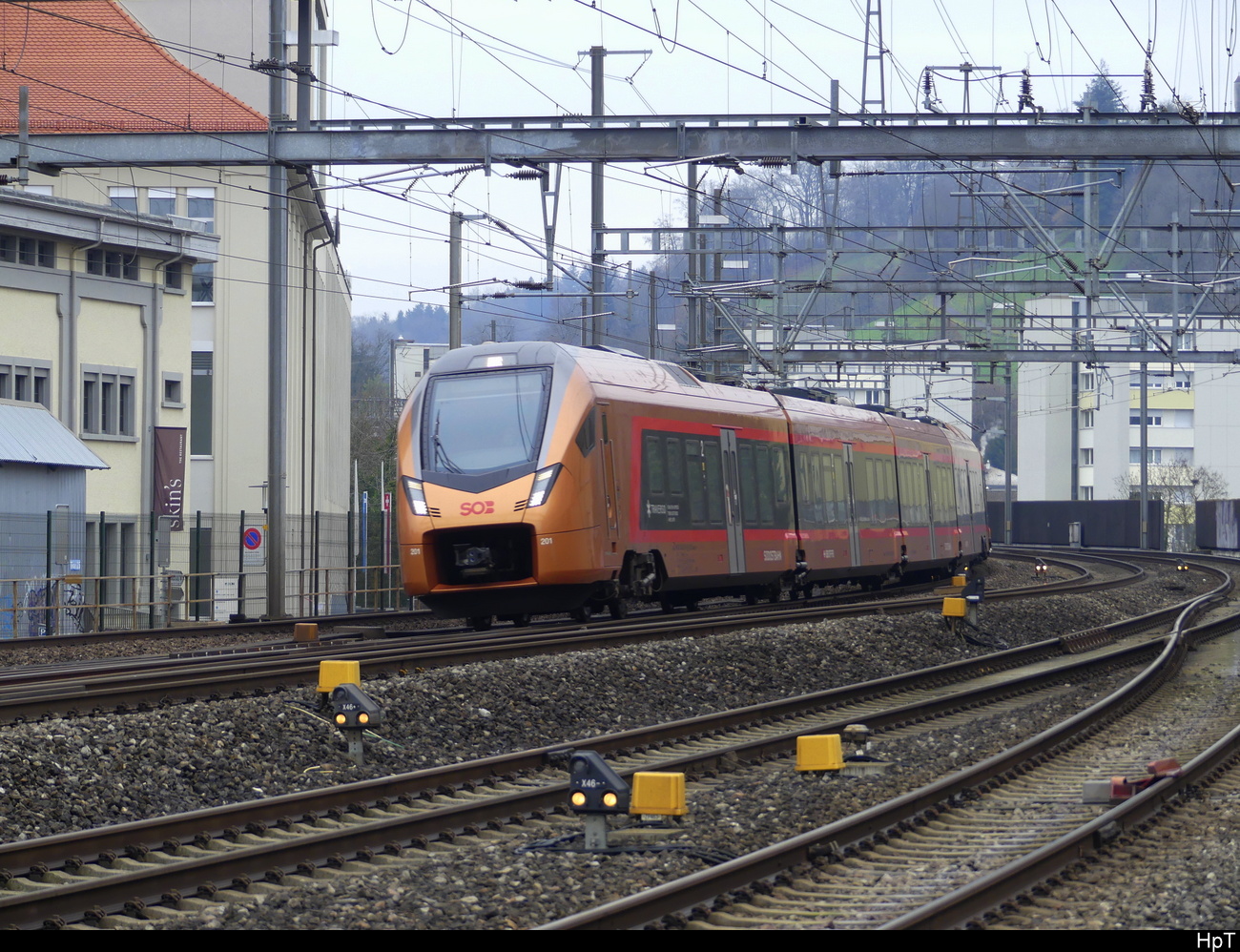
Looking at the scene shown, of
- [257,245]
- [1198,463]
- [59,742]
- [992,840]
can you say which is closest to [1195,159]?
[992,840]

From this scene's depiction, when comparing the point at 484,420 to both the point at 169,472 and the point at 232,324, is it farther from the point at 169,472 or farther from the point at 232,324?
the point at 232,324

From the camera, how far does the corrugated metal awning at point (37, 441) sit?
2952 centimetres

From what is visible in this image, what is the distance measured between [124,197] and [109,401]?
919 cm

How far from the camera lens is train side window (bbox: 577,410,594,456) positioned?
17594mm

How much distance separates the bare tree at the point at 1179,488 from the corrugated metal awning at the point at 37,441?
54.1 meters

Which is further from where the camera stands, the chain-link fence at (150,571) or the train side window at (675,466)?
the chain-link fence at (150,571)

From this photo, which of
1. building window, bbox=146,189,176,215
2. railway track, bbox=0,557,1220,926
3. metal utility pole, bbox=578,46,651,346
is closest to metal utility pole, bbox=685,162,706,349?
metal utility pole, bbox=578,46,651,346

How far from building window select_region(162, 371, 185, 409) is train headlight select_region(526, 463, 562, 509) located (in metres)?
21.7

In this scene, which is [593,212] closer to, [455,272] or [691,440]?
[455,272]

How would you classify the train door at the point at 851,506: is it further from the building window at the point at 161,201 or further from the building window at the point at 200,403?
the building window at the point at 161,201

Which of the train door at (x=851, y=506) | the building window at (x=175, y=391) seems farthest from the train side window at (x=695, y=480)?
the building window at (x=175, y=391)

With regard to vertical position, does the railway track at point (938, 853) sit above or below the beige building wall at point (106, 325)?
below

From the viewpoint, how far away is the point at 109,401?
115 ft

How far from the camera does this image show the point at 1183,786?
9297 mm
